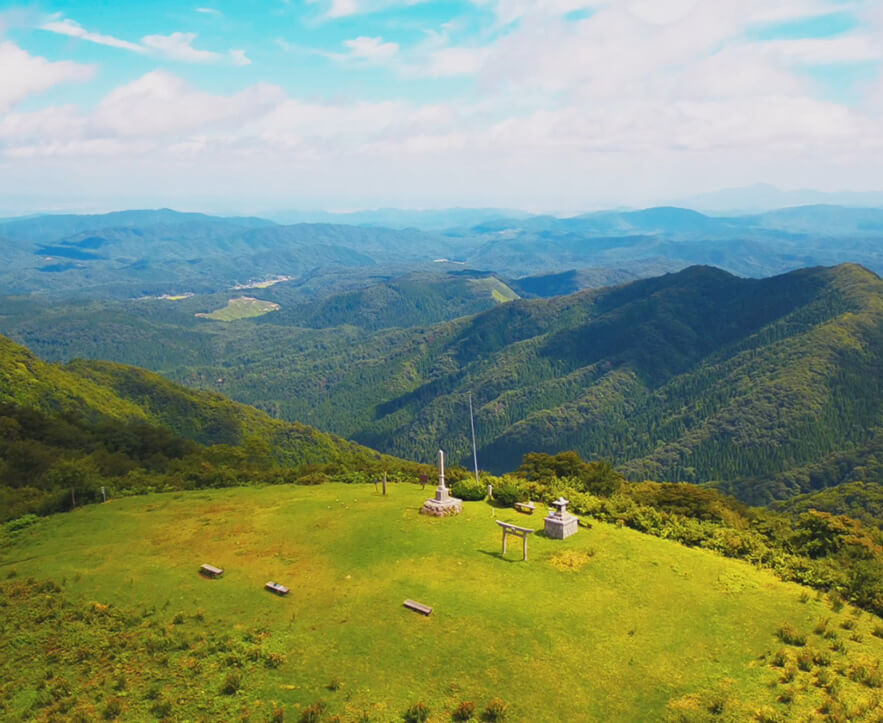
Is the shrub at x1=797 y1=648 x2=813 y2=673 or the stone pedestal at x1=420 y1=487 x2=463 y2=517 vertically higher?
the shrub at x1=797 y1=648 x2=813 y2=673

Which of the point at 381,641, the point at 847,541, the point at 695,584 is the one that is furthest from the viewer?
the point at 847,541

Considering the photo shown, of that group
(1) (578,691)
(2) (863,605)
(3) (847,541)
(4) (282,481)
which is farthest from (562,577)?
(4) (282,481)

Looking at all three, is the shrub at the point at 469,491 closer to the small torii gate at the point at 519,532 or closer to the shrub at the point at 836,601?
the small torii gate at the point at 519,532

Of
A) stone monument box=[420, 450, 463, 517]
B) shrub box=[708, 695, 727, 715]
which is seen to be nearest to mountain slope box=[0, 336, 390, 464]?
stone monument box=[420, 450, 463, 517]

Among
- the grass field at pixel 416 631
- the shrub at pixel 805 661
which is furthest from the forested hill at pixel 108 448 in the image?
the shrub at pixel 805 661

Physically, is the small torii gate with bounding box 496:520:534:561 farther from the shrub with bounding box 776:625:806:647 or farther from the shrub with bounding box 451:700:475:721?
the shrub with bounding box 776:625:806:647

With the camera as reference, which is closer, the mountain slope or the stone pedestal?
the stone pedestal

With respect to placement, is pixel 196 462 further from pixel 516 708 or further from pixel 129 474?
pixel 516 708
